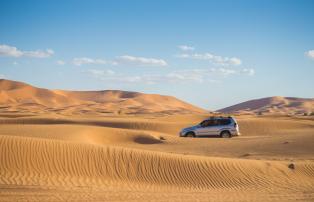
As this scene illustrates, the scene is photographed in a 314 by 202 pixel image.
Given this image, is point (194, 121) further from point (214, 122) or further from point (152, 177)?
point (152, 177)

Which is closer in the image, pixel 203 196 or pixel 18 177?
pixel 203 196

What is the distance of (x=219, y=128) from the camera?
79.6ft

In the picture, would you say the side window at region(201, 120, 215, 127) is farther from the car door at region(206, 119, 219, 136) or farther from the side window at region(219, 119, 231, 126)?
the side window at region(219, 119, 231, 126)

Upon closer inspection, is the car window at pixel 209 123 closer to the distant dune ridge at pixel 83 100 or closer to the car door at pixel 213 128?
the car door at pixel 213 128

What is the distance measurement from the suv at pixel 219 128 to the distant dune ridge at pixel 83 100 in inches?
2034

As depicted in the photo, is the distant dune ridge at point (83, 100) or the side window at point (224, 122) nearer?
the side window at point (224, 122)

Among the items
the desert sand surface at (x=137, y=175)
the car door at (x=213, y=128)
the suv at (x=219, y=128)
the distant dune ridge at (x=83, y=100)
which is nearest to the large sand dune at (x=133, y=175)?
the desert sand surface at (x=137, y=175)

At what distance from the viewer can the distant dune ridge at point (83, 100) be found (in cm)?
8442

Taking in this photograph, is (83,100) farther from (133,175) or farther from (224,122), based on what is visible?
(133,175)

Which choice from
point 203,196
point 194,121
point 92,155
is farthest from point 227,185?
point 194,121

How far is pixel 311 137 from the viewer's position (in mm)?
21312

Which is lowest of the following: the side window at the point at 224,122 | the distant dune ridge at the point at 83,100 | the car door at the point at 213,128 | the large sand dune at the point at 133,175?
the large sand dune at the point at 133,175

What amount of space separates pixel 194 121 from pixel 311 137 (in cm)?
1896

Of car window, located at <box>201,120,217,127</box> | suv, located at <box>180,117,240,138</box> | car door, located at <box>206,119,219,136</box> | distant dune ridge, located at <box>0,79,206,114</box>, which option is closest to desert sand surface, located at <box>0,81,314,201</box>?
suv, located at <box>180,117,240,138</box>
